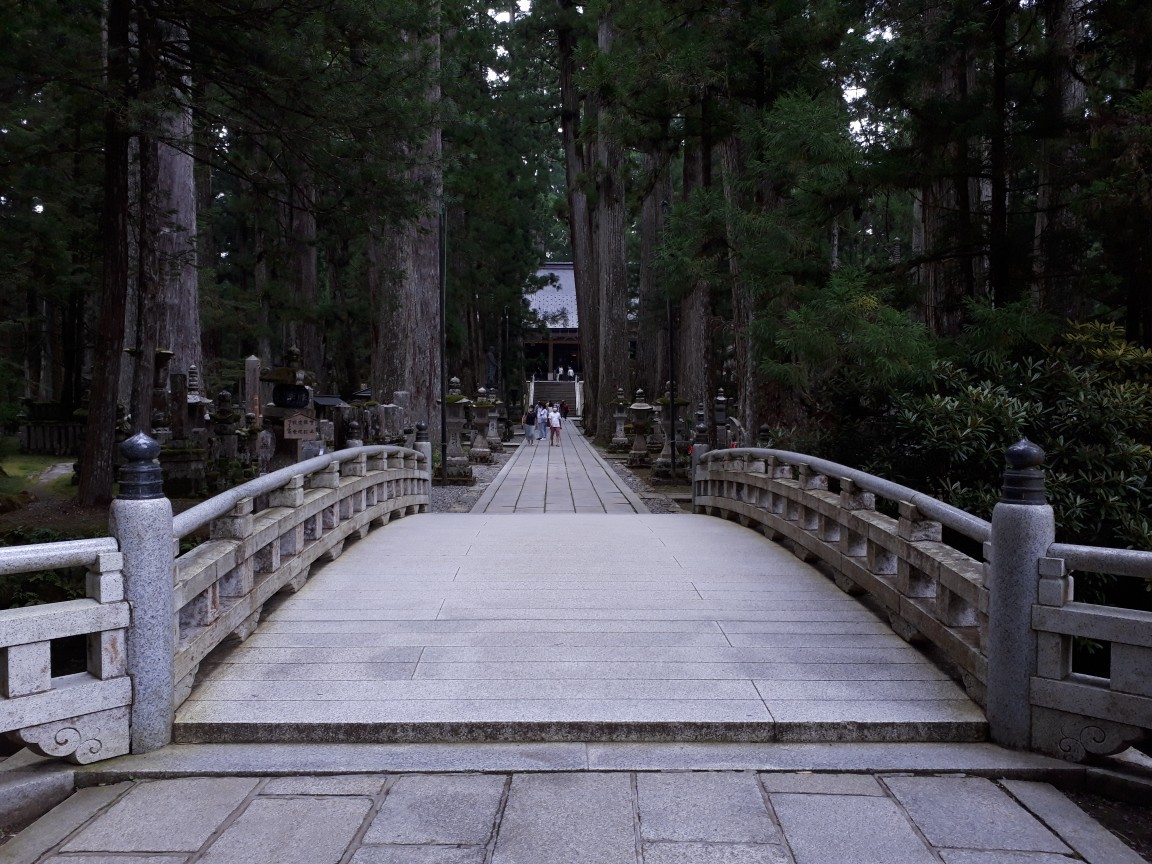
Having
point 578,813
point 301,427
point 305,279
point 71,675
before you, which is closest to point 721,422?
point 301,427

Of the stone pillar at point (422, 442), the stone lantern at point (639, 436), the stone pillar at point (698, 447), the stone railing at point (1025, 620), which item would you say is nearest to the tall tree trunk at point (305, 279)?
the stone lantern at point (639, 436)

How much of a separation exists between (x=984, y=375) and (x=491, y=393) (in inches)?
838

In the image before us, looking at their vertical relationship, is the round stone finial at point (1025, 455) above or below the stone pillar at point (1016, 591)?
above

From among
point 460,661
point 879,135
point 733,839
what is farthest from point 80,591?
point 879,135

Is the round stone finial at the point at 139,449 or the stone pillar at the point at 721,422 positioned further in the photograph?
the stone pillar at the point at 721,422

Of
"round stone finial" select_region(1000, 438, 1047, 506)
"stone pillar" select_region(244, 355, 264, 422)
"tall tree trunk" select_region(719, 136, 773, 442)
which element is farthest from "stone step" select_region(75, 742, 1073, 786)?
"stone pillar" select_region(244, 355, 264, 422)

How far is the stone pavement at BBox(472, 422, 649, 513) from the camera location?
14055 millimetres

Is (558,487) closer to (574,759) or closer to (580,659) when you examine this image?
(580,659)

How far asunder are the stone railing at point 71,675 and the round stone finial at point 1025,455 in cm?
361

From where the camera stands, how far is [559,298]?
6334 centimetres

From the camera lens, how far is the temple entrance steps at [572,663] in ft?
12.4

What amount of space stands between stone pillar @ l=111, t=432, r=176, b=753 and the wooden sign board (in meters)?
5.82

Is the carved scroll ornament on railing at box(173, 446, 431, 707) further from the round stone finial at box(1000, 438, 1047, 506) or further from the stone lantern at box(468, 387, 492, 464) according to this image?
the stone lantern at box(468, 387, 492, 464)

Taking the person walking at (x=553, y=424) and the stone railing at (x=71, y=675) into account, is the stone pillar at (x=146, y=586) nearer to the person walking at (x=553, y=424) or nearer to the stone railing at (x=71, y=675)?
the stone railing at (x=71, y=675)
